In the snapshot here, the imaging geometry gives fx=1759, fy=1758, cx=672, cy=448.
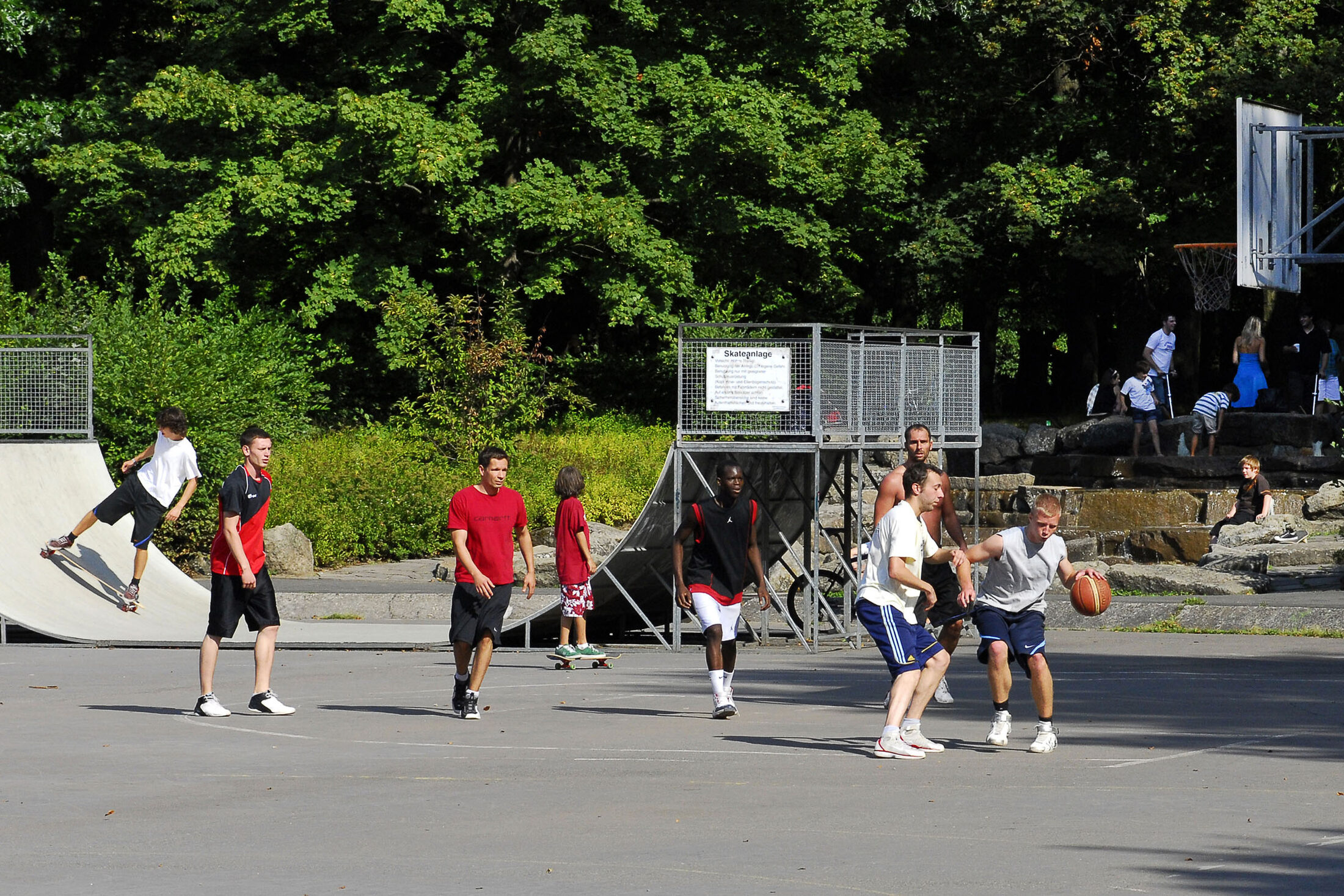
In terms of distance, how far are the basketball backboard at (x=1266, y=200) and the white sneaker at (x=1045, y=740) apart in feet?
34.3

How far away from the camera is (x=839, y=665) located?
1561cm

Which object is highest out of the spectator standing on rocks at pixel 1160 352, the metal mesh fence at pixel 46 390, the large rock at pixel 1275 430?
the spectator standing on rocks at pixel 1160 352

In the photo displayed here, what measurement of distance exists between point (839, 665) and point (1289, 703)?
14.4 ft

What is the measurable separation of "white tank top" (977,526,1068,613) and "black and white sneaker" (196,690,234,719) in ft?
17.2

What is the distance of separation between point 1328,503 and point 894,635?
18.9 meters

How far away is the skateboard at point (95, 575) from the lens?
18.5 meters

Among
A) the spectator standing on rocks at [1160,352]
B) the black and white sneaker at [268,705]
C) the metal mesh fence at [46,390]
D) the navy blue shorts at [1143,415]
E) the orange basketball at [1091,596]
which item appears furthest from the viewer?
the spectator standing on rocks at [1160,352]

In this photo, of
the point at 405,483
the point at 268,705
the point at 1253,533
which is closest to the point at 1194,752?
the point at 268,705

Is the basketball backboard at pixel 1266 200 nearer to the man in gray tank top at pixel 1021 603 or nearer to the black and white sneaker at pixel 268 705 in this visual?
the man in gray tank top at pixel 1021 603

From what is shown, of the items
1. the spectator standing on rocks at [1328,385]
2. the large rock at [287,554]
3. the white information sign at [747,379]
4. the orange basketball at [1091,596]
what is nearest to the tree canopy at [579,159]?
the spectator standing on rocks at [1328,385]

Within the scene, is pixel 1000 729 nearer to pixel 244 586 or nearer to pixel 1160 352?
pixel 244 586

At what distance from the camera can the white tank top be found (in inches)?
401

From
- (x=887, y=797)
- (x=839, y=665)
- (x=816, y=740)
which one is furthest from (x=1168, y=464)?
(x=887, y=797)

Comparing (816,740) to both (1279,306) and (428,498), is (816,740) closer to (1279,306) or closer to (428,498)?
(428,498)
